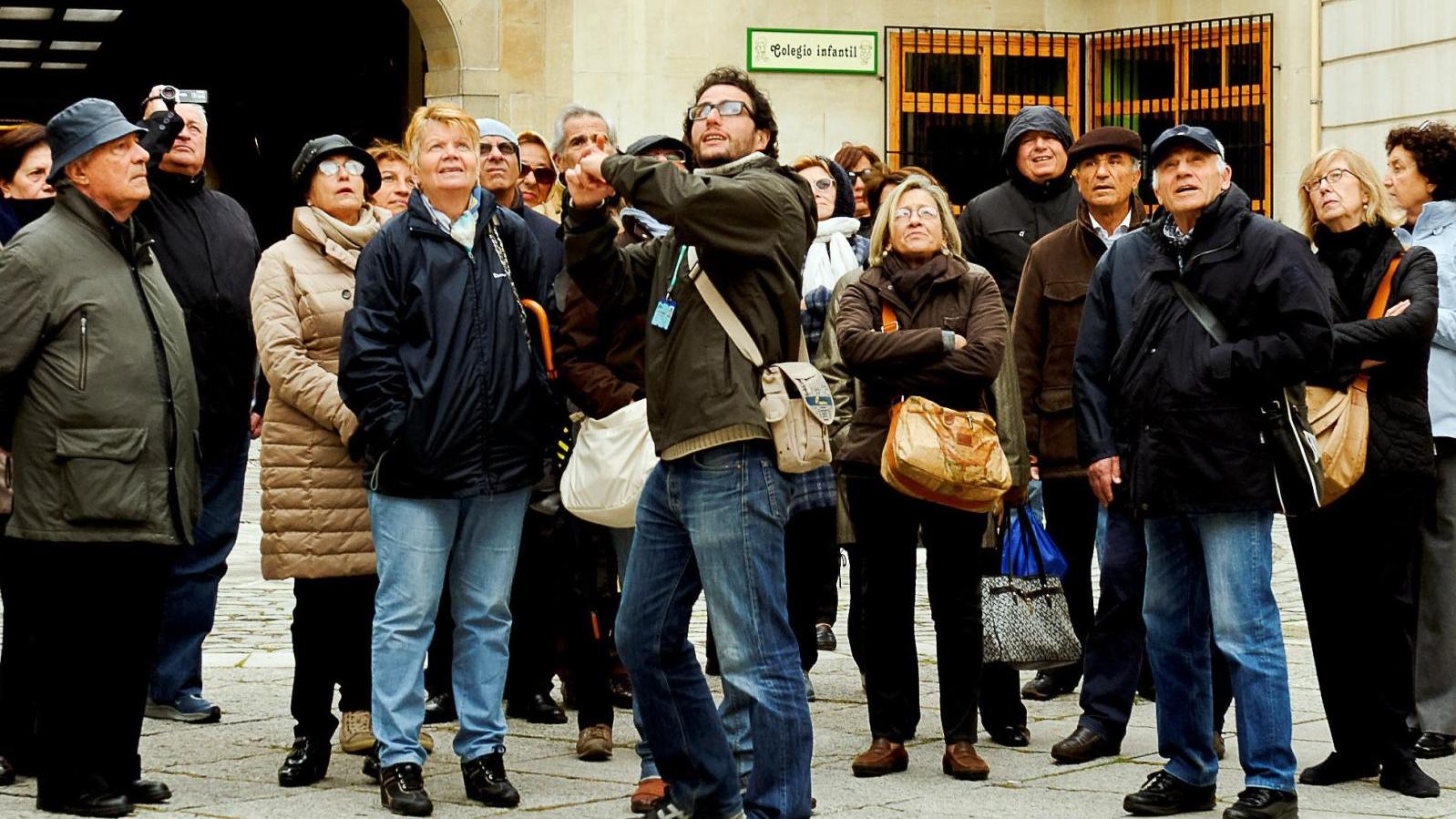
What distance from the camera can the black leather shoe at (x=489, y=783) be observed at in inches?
263

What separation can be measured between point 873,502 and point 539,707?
1.66 metres

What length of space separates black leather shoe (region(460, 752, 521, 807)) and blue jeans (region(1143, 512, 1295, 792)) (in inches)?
80.1

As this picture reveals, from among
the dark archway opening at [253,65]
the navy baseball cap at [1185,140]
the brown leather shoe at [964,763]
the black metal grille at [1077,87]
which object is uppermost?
the dark archway opening at [253,65]

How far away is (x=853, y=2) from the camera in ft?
63.6

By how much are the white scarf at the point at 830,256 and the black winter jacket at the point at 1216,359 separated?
226 cm

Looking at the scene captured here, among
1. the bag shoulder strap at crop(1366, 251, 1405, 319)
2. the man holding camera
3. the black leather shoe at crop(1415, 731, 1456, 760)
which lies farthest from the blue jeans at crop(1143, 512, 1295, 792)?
the man holding camera

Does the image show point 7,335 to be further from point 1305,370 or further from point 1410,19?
point 1410,19

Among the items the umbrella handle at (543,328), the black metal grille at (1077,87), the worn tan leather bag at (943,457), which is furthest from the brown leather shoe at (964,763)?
the black metal grille at (1077,87)

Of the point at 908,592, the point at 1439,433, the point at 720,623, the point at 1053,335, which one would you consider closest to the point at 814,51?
the point at 1053,335

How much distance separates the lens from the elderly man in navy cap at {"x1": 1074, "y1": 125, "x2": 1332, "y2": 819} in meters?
6.47

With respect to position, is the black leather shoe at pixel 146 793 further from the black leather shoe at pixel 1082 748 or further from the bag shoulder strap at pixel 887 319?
the black leather shoe at pixel 1082 748

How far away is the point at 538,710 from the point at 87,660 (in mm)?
2105

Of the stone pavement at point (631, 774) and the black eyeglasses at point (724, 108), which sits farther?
the stone pavement at point (631, 774)

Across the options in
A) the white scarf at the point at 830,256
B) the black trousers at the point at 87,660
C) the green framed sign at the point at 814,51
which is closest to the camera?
the black trousers at the point at 87,660
